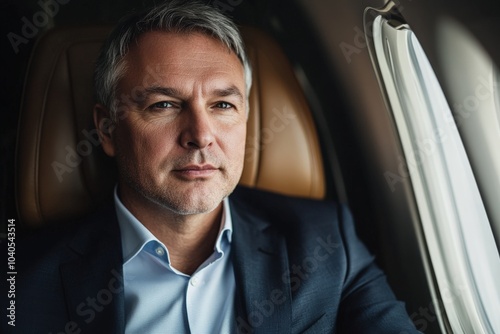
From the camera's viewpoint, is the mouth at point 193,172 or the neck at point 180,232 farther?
the neck at point 180,232

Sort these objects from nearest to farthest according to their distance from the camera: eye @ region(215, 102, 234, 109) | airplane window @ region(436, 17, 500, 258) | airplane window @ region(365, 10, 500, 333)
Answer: airplane window @ region(436, 17, 500, 258)
airplane window @ region(365, 10, 500, 333)
eye @ region(215, 102, 234, 109)

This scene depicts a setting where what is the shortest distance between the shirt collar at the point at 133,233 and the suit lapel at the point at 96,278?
0.08 feet

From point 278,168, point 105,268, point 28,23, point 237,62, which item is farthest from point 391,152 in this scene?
point 28,23

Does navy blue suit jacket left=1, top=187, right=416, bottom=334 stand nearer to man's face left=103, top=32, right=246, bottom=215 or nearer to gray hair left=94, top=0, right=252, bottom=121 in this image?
man's face left=103, top=32, right=246, bottom=215

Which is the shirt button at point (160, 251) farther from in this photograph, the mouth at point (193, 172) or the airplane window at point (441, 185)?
the airplane window at point (441, 185)

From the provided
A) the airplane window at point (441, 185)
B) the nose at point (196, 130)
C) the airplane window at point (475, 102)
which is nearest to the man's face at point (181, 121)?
the nose at point (196, 130)

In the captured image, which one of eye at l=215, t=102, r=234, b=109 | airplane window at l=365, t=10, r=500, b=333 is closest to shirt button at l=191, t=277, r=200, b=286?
eye at l=215, t=102, r=234, b=109

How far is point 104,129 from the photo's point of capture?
1291 mm

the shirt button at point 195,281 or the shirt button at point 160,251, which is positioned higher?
the shirt button at point 160,251

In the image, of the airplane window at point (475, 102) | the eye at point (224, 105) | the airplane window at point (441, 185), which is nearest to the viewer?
the airplane window at point (475, 102)

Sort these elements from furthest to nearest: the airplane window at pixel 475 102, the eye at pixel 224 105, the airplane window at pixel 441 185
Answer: the eye at pixel 224 105
the airplane window at pixel 441 185
the airplane window at pixel 475 102

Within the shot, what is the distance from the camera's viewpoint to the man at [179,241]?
119 cm

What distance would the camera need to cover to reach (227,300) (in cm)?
126

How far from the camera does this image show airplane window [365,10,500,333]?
113 centimetres
